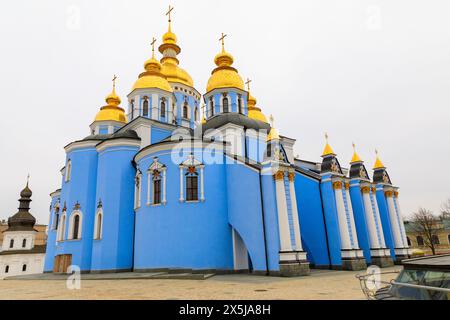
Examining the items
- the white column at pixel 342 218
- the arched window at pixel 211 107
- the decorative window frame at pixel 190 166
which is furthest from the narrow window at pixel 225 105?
the white column at pixel 342 218

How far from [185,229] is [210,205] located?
72.0 inches

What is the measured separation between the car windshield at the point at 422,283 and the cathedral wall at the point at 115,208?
52.2ft

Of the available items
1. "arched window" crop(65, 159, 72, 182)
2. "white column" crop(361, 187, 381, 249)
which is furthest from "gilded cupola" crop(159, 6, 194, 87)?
"white column" crop(361, 187, 381, 249)

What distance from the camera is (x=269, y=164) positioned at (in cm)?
1564

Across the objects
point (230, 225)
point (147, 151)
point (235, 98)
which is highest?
point (235, 98)

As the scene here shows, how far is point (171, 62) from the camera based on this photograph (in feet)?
97.1

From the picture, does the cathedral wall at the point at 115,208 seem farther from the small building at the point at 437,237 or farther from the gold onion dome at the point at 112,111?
the small building at the point at 437,237

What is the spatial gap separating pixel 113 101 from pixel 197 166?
44.1ft

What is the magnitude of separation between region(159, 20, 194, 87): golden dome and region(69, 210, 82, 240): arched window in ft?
46.2

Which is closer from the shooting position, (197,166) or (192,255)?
(192,255)

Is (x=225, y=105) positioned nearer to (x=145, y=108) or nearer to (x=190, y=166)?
(x=145, y=108)
